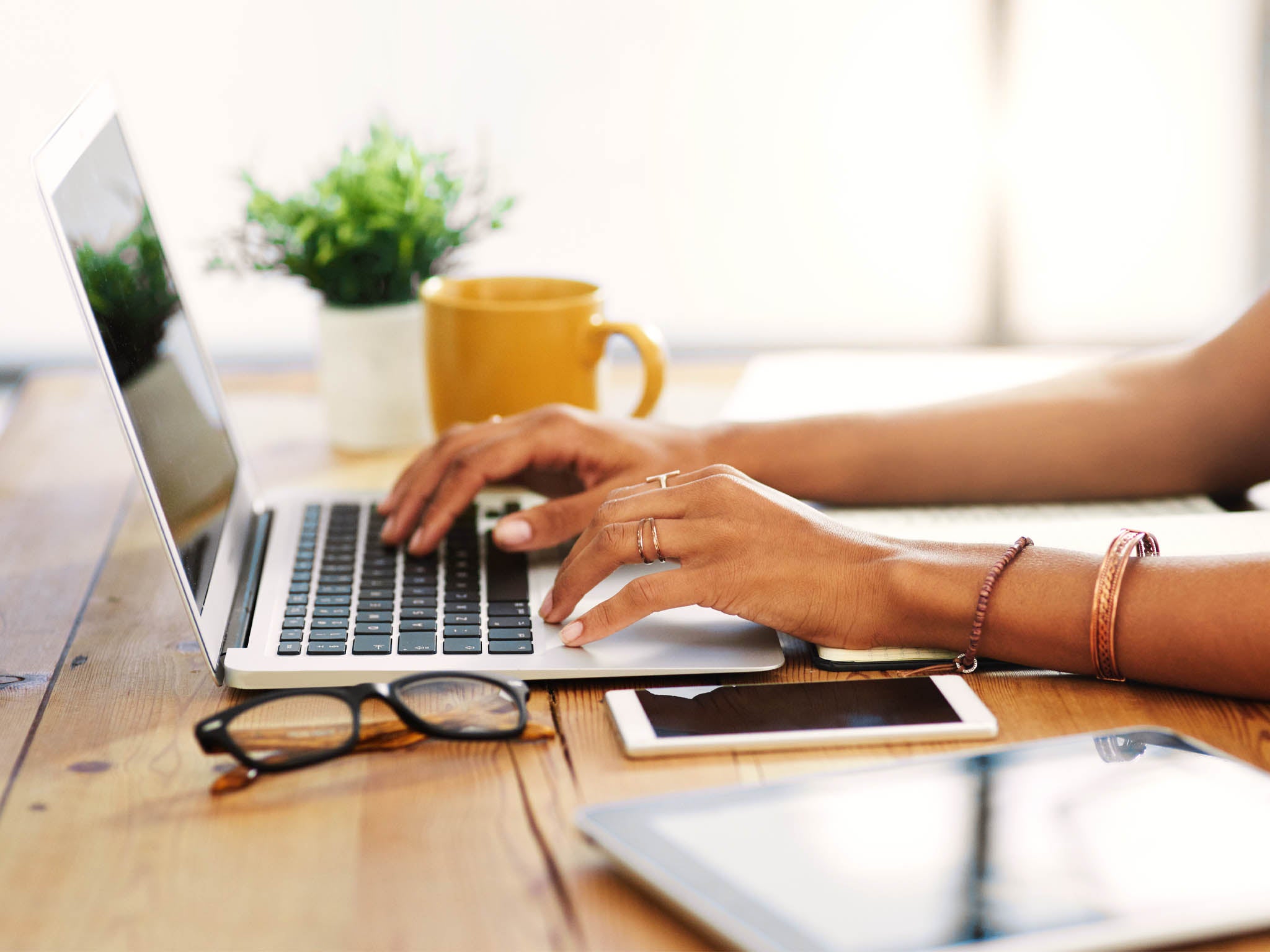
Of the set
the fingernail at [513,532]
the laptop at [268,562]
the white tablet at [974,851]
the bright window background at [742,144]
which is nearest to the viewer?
the white tablet at [974,851]

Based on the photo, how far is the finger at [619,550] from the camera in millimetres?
699

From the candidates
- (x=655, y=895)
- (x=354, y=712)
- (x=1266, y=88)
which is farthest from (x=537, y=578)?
(x=1266, y=88)

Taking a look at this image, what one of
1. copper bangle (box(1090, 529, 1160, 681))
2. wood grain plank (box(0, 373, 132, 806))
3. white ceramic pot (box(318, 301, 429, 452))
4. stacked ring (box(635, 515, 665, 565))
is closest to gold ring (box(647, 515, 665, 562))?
stacked ring (box(635, 515, 665, 565))

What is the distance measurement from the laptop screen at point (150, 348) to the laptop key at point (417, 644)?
11 centimetres

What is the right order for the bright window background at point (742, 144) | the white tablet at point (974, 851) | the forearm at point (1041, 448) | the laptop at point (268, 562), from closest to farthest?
1. the white tablet at point (974, 851)
2. the laptop at point (268, 562)
3. the forearm at point (1041, 448)
4. the bright window background at point (742, 144)

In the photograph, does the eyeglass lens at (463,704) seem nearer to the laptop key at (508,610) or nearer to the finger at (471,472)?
the laptop key at (508,610)

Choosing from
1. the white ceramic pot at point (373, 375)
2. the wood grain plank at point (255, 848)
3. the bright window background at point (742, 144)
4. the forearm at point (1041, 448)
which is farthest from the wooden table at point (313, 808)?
the bright window background at point (742, 144)

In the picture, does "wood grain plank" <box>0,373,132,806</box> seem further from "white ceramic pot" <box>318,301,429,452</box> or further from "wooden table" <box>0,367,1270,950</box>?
"white ceramic pot" <box>318,301,429,452</box>

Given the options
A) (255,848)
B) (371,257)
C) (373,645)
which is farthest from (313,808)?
(371,257)

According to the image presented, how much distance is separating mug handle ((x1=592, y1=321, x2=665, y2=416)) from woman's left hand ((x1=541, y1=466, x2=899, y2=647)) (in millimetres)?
355

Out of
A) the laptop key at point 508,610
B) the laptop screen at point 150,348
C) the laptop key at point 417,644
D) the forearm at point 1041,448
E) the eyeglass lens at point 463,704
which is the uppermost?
the laptop screen at point 150,348

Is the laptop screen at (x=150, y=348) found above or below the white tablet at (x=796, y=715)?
above

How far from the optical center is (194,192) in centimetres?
183

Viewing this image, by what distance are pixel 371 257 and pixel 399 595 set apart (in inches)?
17.6
